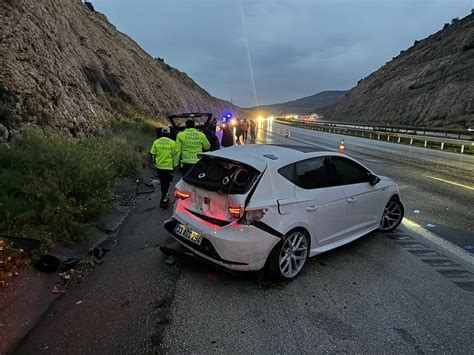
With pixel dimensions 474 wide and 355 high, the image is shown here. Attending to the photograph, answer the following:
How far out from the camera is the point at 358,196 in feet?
18.4

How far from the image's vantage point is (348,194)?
17.8 feet

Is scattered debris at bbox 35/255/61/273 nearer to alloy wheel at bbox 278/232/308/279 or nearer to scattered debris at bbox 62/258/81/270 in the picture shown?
scattered debris at bbox 62/258/81/270

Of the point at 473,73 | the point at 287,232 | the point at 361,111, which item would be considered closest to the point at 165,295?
the point at 287,232

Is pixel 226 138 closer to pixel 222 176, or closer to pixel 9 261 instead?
pixel 222 176

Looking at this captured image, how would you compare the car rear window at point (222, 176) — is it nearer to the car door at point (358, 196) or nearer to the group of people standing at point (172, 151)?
the car door at point (358, 196)

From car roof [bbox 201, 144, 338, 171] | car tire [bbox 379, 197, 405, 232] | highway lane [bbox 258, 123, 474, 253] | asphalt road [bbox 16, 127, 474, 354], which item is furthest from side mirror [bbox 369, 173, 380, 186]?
highway lane [bbox 258, 123, 474, 253]

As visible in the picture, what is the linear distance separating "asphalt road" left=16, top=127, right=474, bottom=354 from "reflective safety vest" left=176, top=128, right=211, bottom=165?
375 centimetres

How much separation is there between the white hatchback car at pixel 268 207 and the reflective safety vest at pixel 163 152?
334 centimetres

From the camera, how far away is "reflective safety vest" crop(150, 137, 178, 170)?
834 cm

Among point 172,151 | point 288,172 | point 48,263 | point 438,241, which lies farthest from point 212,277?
point 172,151

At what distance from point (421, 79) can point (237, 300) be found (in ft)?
194

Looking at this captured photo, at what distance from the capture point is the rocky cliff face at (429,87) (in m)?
42.8

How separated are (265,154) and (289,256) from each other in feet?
4.53

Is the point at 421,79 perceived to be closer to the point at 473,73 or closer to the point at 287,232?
the point at 473,73
